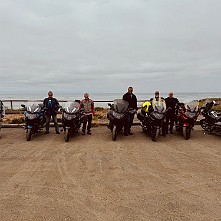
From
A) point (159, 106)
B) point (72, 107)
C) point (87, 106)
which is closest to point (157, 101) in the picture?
point (159, 106)

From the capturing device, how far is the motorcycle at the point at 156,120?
9328 millimetres

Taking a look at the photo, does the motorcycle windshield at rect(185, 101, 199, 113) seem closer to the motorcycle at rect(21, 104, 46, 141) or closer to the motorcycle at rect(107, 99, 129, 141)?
the motorcycle at rect(107, 99, 129, 141)

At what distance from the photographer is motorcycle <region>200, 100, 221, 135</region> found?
10148 mm

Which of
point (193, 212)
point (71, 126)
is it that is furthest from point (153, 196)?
point (71, 126)

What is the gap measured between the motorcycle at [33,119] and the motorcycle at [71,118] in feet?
2.95

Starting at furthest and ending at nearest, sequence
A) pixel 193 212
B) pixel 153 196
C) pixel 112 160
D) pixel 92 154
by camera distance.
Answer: pixel 92 154 → pixel 112 160 → pixel 153 196 → pixel 193 212

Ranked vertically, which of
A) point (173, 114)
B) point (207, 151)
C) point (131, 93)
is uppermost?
point (131, 93)

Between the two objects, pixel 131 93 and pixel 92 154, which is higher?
pixel 131 93

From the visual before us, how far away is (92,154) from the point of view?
7406 millimetres

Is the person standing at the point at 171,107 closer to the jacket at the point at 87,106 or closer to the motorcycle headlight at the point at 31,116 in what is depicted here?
the jacket at the point at 87,106

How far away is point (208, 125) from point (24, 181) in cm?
763

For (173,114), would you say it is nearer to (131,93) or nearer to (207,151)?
(131,93)

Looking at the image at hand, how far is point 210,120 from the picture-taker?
1058 centimetres

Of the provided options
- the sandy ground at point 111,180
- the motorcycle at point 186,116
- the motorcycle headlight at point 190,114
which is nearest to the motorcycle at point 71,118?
the sandy ground at point 111,180
